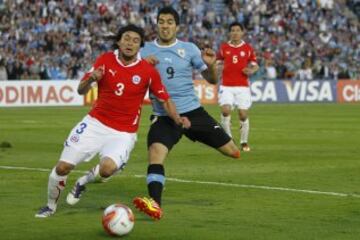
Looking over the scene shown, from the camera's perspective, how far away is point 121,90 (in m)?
11.9

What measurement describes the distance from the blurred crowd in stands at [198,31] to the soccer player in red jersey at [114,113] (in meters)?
32.1

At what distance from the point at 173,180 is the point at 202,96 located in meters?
30.9

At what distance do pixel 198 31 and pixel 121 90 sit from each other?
39.5 m

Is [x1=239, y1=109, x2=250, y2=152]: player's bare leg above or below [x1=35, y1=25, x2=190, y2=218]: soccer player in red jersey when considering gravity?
below

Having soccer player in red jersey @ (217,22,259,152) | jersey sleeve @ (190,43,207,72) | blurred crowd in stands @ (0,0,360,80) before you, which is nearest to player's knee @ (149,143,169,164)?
jersey sleeve @ (190,43,207,72)

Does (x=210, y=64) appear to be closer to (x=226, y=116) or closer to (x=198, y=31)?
(x=226, y=116)

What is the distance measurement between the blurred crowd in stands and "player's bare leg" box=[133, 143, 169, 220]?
1257 inches

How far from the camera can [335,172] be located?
1692 cm

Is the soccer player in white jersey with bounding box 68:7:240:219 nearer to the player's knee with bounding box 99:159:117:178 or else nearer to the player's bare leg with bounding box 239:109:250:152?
the player's knee with bounding box 99:159:117:178

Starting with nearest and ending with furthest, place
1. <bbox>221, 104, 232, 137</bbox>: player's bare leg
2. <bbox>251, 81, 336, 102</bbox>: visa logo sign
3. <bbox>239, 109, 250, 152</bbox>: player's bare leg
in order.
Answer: <bbox>239, 109, 250, 152</bbox>: player's bare leg, <bbox>221, 104, 232, 137</bbox>: player's bare leg, <bbox>251, 81, 336, 102</bbox>: visa logo sign

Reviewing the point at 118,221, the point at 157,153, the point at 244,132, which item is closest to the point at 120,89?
the point at 157,153

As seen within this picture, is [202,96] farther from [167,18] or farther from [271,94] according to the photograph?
[167,18]

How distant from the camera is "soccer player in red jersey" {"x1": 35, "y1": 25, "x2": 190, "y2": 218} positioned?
1165 cm

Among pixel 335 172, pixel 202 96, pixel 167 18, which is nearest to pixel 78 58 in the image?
pixel 202 96
